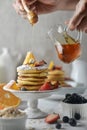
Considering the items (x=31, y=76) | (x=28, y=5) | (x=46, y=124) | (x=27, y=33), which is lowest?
(x=46, y=124)

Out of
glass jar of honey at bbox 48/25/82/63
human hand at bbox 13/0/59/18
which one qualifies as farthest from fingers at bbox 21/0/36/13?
glass jar of honey at bbox 48/25/82/63

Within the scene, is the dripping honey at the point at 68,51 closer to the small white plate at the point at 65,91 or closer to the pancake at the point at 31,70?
the pancake at the point at 31,70

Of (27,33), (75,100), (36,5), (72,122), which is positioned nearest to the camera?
(72,122)

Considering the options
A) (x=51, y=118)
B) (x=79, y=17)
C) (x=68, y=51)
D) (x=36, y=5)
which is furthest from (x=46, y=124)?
(x=36, y=5)

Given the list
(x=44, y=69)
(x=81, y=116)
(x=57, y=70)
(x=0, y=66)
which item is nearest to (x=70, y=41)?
(x=44, y=69)

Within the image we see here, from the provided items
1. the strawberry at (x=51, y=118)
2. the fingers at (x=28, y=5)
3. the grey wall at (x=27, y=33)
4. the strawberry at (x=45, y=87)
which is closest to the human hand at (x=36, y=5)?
the fingers at (x=28, y=5)

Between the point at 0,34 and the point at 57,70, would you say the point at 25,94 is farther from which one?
the point at 0,34

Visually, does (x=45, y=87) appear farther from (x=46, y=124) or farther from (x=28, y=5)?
(x=28, y=5)
